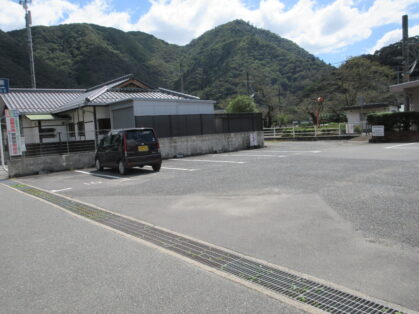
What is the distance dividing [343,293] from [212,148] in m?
17.6

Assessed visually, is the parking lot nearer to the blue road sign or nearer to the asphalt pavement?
the asphalt pavement

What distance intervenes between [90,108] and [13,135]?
618 cm

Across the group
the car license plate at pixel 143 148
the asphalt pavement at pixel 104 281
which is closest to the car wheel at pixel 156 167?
the car license plate at pixel 143 148

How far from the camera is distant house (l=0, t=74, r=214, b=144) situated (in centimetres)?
1823

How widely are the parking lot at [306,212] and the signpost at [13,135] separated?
450 cm

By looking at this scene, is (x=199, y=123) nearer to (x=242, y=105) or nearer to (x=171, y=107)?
(x=171, y=107)

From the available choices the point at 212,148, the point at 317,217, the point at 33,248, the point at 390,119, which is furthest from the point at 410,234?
the point at 390,119

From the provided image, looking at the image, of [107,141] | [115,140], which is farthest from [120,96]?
[115,140]

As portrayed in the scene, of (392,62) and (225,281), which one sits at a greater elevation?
(392,62)

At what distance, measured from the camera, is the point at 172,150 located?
1861cm

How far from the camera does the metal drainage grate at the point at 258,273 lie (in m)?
3.07

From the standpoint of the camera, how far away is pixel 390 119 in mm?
21922

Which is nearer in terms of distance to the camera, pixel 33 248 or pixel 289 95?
pixel 33 248

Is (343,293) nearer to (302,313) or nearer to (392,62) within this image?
(302,313)
